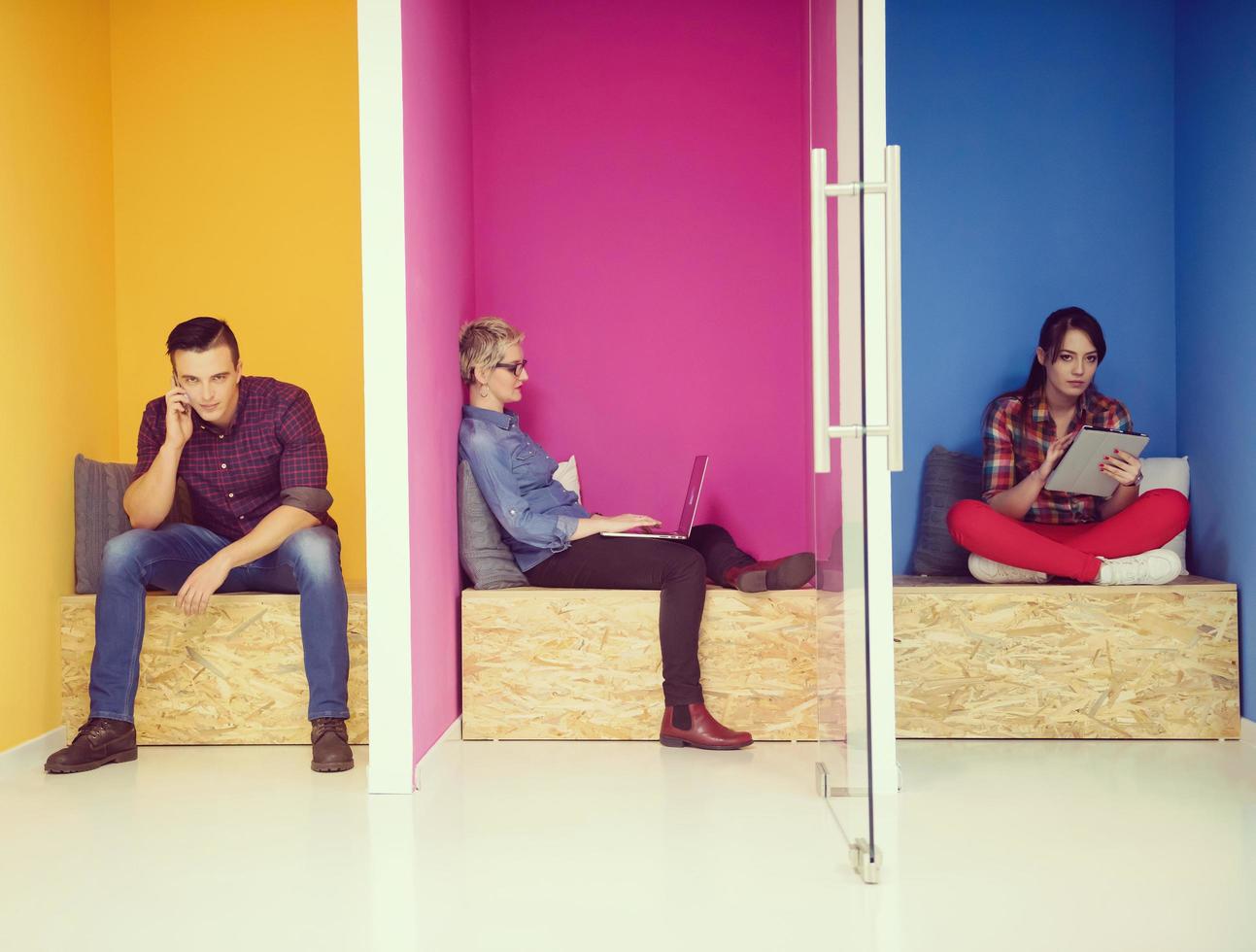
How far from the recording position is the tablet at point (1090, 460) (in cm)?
332

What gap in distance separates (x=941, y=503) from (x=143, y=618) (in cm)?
240

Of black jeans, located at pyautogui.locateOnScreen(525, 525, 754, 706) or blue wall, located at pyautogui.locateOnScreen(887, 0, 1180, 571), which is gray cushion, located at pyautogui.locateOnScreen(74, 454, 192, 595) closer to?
black jeans, located at pyautogui.locateOnScreen(525, 525, 754, 706)

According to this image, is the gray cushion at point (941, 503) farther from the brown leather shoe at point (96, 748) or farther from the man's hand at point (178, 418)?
the brown leather shoe at point (96, 748)

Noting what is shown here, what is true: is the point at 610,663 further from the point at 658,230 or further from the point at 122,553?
the point at 658,230

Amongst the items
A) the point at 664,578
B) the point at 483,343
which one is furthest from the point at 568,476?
the point at 664,578

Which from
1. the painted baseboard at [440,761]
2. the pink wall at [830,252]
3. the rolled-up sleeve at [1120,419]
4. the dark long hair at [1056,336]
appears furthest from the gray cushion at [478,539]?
the rolled-up sleeve at [1120,419]

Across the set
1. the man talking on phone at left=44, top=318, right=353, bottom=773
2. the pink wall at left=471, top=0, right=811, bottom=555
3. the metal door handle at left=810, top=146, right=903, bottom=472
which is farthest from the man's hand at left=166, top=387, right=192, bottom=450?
the metal door handle at left=810, top=146, right=903, bottom=472

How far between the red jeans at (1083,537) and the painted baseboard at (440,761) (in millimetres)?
1554

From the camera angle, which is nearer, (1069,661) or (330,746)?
(330,746)

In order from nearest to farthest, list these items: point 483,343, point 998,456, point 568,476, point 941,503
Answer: point 483,343 < point 998,456 < point 941,503 < point 568,476

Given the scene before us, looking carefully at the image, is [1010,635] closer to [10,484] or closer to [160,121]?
[10,484]

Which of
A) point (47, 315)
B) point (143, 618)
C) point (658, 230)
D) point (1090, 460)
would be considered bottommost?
point (143, 618)

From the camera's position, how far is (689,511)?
364 cm

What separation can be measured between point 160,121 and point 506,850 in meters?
2.80
